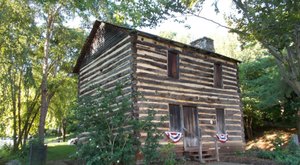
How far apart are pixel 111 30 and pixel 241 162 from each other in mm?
9120

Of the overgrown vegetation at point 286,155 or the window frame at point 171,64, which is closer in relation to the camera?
the overgrown vegetation at point 286,155

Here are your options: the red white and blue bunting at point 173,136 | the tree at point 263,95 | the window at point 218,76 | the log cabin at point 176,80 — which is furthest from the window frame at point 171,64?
the tree at point 263,95

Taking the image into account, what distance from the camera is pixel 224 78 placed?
16500 millimetres

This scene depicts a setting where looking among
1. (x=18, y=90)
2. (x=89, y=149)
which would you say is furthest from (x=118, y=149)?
(x=18, y=90)

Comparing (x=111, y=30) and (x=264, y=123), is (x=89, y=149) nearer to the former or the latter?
(x=111, y=30)

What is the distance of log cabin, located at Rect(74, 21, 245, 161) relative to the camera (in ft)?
41.6

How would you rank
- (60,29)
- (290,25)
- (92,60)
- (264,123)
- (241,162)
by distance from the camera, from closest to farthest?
(290,25) → (241,162) → (92,60) → (60,29) → (264,123)

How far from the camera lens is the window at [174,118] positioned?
1321 centimetres

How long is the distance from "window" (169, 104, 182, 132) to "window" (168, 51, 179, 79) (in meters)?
1.57

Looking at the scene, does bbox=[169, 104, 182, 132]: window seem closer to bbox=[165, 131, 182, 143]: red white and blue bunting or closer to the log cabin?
the log cabin

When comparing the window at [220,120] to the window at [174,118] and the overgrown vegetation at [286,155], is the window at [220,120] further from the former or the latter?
the window at [174,118]

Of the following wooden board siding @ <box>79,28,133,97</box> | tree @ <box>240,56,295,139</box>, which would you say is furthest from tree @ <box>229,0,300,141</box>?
tree @ <box>240,56,295,139</box>

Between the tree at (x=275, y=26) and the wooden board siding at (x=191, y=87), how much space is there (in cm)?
307

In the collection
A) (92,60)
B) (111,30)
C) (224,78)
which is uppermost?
(111,30)
